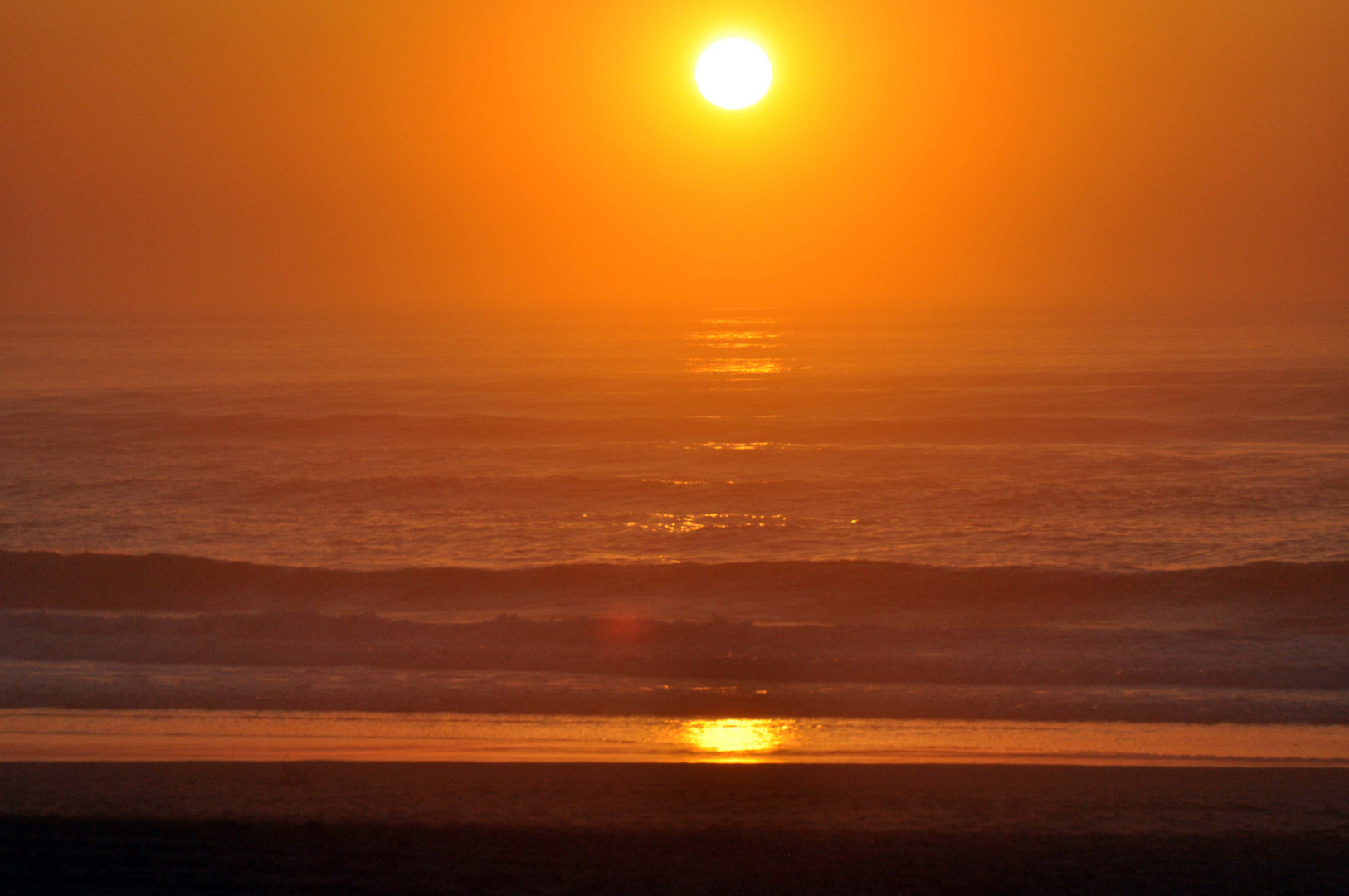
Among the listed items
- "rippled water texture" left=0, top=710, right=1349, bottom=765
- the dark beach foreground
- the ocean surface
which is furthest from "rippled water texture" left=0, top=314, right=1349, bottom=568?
the dark beach foreground

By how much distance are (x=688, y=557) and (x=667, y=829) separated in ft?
33.6

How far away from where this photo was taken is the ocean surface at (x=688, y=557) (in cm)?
801

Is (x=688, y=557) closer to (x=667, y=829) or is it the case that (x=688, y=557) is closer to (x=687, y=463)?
(x=667, y=829)

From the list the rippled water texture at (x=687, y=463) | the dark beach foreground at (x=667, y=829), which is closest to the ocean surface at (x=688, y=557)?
the rippled water texture at (x=687, y=463)

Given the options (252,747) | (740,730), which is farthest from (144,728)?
(740,730)

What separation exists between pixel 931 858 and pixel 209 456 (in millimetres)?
25793

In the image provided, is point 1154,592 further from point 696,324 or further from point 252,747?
point 696,324

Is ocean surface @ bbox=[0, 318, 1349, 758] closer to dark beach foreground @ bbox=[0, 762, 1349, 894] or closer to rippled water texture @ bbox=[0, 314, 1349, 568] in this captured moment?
rippled water texture @ bbox=[0, 314, 1349, 568]

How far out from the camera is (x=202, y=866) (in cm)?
473

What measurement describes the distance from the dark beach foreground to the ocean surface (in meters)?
1.49

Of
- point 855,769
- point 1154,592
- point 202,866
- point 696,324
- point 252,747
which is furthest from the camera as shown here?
point 696,324

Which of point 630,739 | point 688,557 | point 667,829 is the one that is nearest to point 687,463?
point 688,557

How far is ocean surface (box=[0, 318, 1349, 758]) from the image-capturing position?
8008 millimetres

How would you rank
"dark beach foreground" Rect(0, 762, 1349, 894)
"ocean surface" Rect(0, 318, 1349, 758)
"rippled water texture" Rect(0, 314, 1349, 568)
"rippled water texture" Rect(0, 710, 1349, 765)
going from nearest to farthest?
"dark beach foreground" Rect(0, 762, 1349, 894)
"rippled water texture" Rect(0, 710, 1349, 765)
"ocean surface" Rect(0, 318, 1349, 758)
"rippled water texture" Rect(0, 314, 1349, 568)
